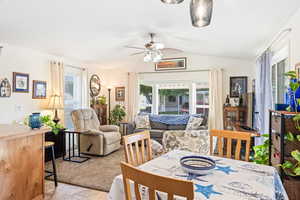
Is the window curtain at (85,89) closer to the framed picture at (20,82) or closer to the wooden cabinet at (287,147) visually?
the framed picture at (20,82)

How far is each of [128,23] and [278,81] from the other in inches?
102

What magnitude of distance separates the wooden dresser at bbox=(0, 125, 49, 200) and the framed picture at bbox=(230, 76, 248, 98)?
4604 millimetres

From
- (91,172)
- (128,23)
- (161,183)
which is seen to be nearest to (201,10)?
(161,183)

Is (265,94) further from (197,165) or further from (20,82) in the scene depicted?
(20,82)

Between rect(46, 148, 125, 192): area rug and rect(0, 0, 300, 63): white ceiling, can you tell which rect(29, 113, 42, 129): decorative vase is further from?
rect(0, 0, 300, 63): white ceiling

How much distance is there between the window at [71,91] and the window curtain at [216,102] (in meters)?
3.65

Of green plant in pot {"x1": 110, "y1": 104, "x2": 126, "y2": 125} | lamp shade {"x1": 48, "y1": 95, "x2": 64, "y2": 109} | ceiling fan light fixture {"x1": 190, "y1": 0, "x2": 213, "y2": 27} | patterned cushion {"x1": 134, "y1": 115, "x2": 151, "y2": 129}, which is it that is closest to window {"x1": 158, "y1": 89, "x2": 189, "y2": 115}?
patterned cushion {"x1": 134, "y1": 115, "x2": 151, "y2": 129}

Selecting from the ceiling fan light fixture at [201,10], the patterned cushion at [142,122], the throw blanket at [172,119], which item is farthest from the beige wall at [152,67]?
the ceiling fan light fixture at [201,10]

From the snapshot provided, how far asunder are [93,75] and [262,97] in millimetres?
4671

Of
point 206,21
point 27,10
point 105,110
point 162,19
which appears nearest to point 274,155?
point 206,21

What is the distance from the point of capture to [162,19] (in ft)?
9.68

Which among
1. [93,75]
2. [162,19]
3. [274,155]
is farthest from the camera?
[93,75]

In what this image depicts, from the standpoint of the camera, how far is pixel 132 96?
20.1 feet

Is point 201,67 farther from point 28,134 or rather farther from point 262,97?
point 28,134
